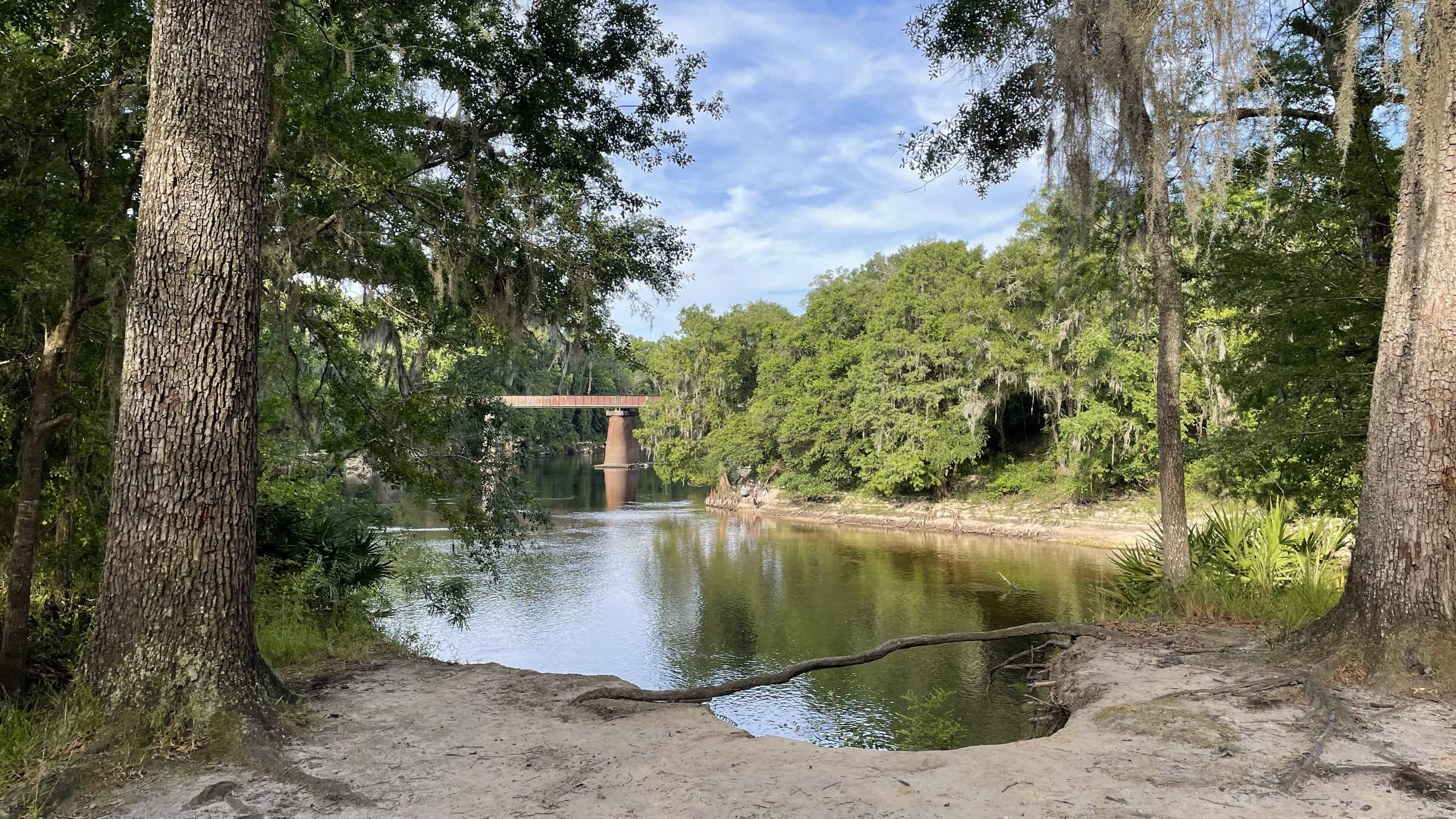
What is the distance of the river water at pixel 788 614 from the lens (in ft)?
32.8

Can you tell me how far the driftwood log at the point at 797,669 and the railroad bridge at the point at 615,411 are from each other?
138 feet

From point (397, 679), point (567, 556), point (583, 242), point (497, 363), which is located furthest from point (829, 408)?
point (397, 679)

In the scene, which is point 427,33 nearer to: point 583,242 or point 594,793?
point 583,242

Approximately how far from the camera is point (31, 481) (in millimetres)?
5199

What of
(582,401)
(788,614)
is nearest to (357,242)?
(788,614)

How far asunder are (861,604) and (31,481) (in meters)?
13.4

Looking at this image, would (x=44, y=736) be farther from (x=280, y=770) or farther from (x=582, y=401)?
(x=582, y=401)

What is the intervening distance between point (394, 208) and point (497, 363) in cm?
311

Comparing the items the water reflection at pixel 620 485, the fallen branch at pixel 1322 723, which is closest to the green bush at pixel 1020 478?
the water reflection at pixel 620 485

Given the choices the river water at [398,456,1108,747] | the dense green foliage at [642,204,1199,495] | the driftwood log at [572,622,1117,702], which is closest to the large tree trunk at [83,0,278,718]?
the driftwood log at [572,622,1117,702]

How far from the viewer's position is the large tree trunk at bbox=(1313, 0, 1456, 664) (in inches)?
174

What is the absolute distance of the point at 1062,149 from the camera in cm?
747

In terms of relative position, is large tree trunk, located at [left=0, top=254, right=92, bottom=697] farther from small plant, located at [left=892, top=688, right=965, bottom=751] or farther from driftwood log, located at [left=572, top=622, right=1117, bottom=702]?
small plant, located at [left=892, top=688, right=965, bottom=751]

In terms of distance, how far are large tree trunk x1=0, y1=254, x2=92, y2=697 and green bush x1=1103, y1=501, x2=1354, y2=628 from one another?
884cm
